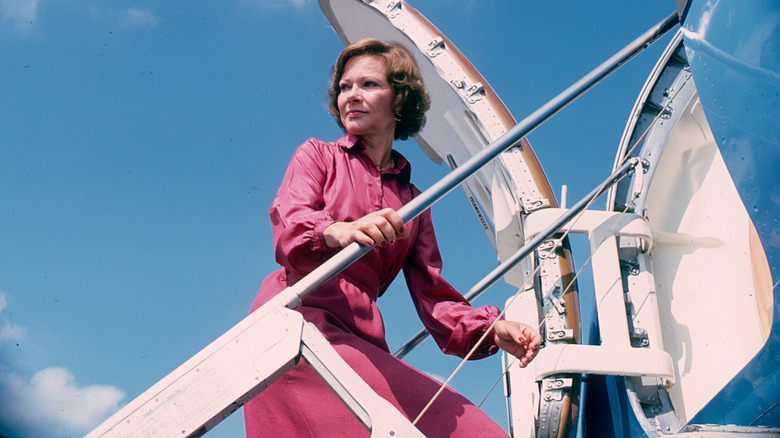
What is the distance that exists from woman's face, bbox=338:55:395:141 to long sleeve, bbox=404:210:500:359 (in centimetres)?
36

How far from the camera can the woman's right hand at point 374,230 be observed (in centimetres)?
194

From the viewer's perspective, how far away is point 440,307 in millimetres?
2529

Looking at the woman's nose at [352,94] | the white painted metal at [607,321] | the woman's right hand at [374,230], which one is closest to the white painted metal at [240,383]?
the woman's right hand at [374,230]

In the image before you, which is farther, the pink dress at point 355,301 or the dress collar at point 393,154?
A: the dress collar at point 393,154

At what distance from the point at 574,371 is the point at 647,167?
1.10 m

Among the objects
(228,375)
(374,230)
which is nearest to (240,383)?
(228,375)

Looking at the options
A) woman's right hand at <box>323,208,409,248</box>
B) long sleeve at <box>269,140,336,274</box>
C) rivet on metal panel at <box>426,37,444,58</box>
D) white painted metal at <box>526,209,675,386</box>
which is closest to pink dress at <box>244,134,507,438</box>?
long sleeve at <box>269,140,336,274</box>

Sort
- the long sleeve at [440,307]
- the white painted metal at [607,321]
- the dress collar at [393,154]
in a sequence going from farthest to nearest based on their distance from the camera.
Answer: the white painted metal at [607,321]
the dress collar at [393,154]
the long sleeve at [440,307]

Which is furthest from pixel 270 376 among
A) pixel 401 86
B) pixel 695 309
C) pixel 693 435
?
pixel 695 309

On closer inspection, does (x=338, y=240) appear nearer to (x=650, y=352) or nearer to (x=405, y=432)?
(x=405, y=432)

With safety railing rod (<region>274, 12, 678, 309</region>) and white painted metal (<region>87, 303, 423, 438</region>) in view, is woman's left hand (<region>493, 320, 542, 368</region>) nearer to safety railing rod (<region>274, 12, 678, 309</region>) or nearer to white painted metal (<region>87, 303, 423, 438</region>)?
safety railing rod (<region>274, 12, 678, 309</region>)

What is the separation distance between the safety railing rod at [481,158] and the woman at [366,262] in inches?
2.6

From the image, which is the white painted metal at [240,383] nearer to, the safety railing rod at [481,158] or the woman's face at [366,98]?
the safety railing rod at [481,158]

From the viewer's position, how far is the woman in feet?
6.88
